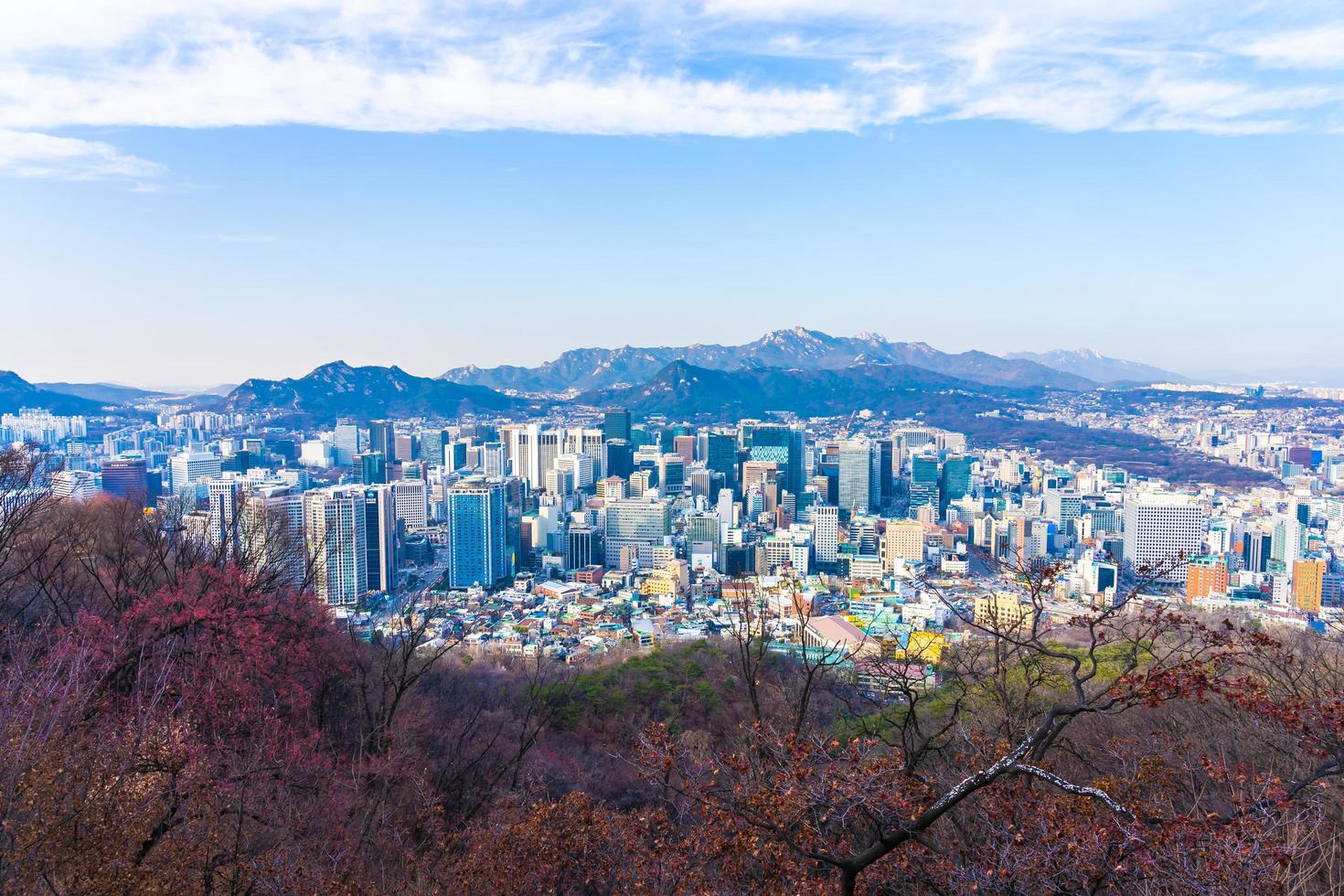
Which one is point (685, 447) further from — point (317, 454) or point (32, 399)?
point (32, 399)

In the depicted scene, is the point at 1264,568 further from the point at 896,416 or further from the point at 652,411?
the point at 652,411

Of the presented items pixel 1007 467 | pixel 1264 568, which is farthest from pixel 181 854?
pixel 1007 467

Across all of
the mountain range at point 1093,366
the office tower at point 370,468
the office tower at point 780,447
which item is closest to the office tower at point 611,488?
the office tower at point 780,447

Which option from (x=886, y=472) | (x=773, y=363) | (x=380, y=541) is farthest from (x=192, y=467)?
(x=773, y=363)

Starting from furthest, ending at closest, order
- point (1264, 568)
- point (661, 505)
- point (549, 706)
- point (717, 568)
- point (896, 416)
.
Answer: point (896, 416) < point (661, 505) < point (717, 568) < point (1264, 568) < point (549, 706)

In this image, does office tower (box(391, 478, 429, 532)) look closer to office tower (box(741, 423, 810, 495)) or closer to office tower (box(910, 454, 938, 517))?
office tower (box(741, 423, 810, 495))

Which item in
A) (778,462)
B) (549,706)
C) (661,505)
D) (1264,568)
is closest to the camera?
(549,706)
